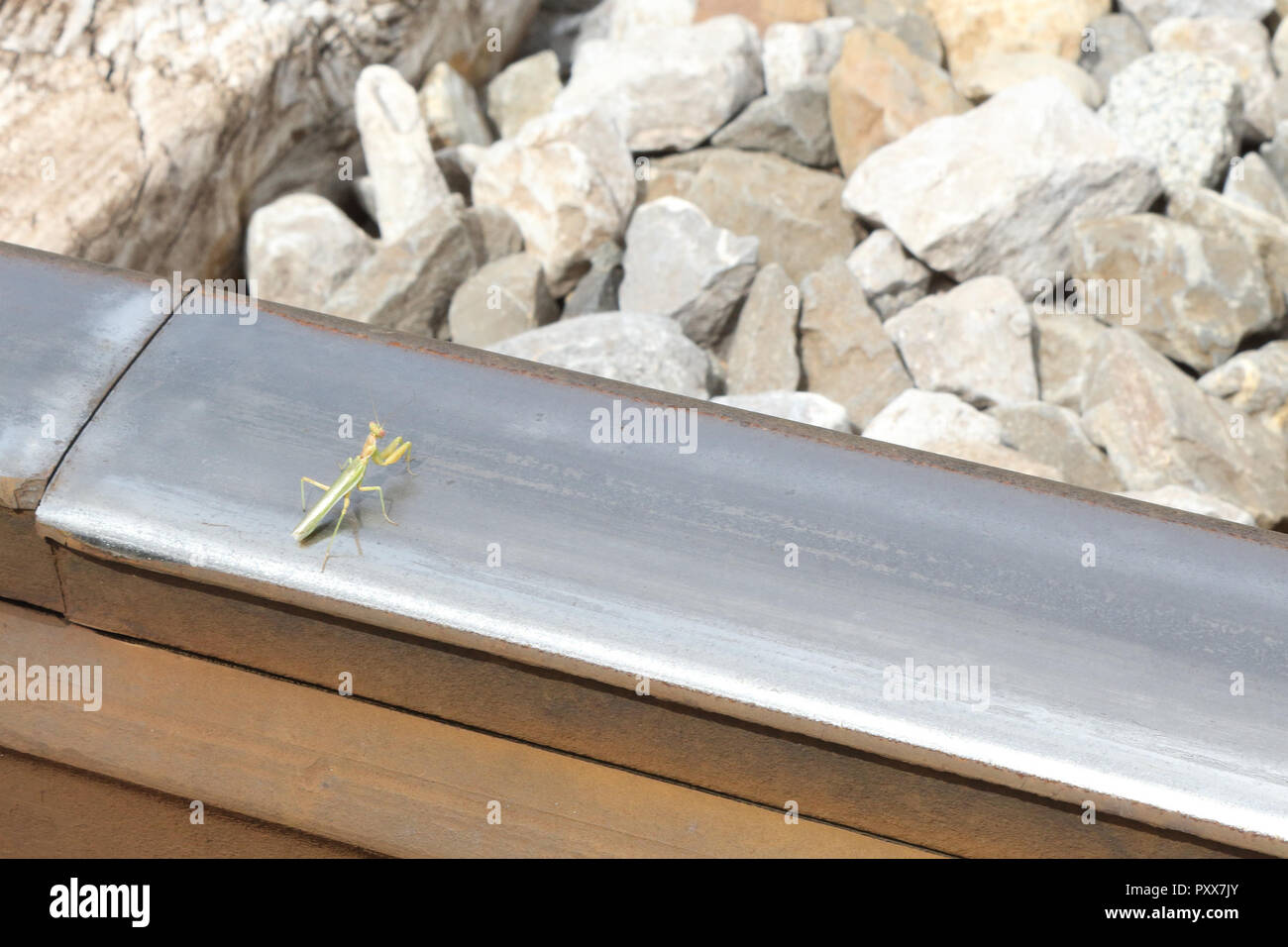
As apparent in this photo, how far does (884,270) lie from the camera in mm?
3328

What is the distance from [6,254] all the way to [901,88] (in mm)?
3119

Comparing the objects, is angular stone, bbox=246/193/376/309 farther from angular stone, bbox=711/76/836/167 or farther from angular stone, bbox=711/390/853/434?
angular stone, bbox=711/390/853/434

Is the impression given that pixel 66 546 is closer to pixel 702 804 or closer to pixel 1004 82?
pixel 702 804

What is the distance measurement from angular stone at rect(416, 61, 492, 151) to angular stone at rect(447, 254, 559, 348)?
73cm

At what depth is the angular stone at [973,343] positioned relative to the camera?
2969mm

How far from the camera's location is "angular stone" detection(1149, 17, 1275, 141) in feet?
12.5

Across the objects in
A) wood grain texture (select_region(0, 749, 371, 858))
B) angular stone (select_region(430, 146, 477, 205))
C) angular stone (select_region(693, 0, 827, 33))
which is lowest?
wood grain texture (select_region(0, 749, 371, 858))

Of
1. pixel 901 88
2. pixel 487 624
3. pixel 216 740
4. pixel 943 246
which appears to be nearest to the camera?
pixel 487 624

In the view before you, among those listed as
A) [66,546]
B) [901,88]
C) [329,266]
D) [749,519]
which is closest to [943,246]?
[901,88]

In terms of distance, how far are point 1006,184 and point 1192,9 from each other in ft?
4.94

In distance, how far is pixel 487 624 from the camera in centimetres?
80

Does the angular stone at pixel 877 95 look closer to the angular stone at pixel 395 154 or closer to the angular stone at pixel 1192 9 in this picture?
the angular stone at pixel 1192 9

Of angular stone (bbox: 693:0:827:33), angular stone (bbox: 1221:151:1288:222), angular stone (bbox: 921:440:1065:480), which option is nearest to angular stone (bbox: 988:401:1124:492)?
angular stone (bbox: 921:440:1065:480)

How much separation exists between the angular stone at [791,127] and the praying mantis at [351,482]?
3.04 m
